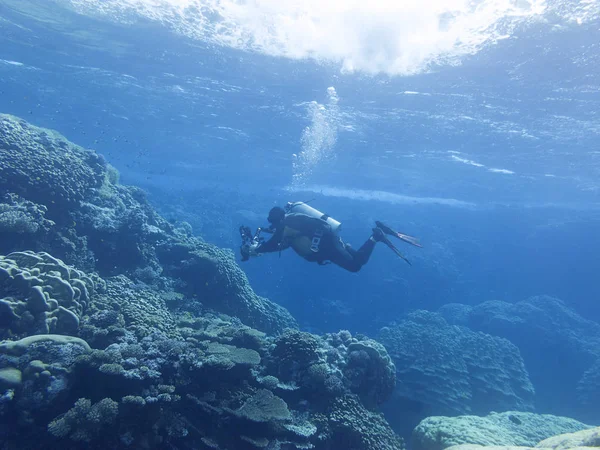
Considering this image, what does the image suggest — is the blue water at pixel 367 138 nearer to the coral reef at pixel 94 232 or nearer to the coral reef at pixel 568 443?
the coral reef at pixel 94 232

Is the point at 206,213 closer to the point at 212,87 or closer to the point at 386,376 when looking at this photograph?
the point at 212,87

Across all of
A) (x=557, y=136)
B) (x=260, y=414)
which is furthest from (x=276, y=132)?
(x=260, y=414)

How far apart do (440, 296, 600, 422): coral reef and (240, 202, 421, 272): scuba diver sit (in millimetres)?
19820

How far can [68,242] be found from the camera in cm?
1053

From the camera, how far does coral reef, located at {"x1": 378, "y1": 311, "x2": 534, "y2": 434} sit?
13.9 metres

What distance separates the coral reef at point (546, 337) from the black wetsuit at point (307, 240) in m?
19.9

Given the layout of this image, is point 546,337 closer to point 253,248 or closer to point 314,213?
point 314,213

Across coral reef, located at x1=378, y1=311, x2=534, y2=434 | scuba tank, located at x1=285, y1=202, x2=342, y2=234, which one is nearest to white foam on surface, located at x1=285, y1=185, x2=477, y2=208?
coral reef, located at x1=378, y1=311, x2=534, y2=434

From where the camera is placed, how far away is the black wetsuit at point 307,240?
977cm

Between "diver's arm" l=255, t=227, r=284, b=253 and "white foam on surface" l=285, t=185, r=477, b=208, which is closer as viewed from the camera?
"diver's arm" l=255, t=227, r=284, b=253

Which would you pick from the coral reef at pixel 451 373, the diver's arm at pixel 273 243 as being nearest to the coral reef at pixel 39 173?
the diver's arm at pixel 273 243

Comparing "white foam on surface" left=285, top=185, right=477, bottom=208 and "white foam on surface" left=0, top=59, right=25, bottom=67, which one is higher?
"white foam on surface" left=285, top=185, right=477, bottom=208

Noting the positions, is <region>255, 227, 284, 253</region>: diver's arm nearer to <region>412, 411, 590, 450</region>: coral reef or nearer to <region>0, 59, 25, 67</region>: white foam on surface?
<region>412, 411, 590, 450</region>: coral reef

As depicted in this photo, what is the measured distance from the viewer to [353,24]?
1426cm
